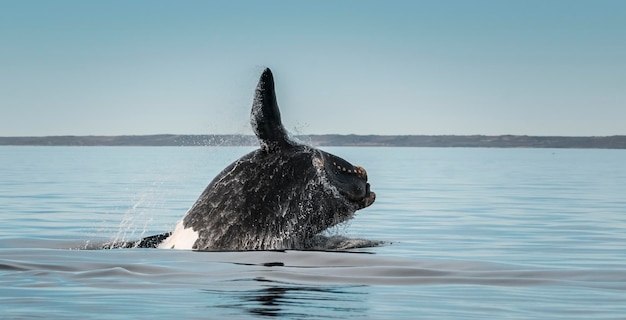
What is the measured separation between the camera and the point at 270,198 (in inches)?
592

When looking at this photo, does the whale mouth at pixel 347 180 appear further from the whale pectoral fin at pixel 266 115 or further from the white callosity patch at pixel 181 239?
the white callosity patch at pixel 181 239

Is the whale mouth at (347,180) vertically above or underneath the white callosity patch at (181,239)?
above

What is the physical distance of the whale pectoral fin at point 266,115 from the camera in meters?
15.1

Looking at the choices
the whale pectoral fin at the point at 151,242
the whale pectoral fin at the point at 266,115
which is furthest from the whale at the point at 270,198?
the whale pectoral fin at the point at 151,242

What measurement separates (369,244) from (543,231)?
19.6 ft

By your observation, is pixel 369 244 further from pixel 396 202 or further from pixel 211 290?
pixel 396 202

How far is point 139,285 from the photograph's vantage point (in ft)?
39.5

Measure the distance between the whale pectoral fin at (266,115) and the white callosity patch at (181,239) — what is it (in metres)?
1.58

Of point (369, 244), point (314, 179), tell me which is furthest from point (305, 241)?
point (369, 244)

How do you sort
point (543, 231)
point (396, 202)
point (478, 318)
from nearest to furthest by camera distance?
point (478, 318), point (543, 231), point (396, 202)

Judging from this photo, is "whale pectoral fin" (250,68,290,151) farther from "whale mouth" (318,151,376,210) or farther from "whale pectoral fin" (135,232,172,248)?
"whale pectoral fin" (135,232,172,248)

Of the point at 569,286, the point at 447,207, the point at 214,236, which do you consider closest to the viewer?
the point at 569,286

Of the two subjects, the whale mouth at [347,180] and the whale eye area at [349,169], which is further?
the whale eye area at [349,169]

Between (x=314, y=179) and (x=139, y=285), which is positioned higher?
(x=314, y=179)
